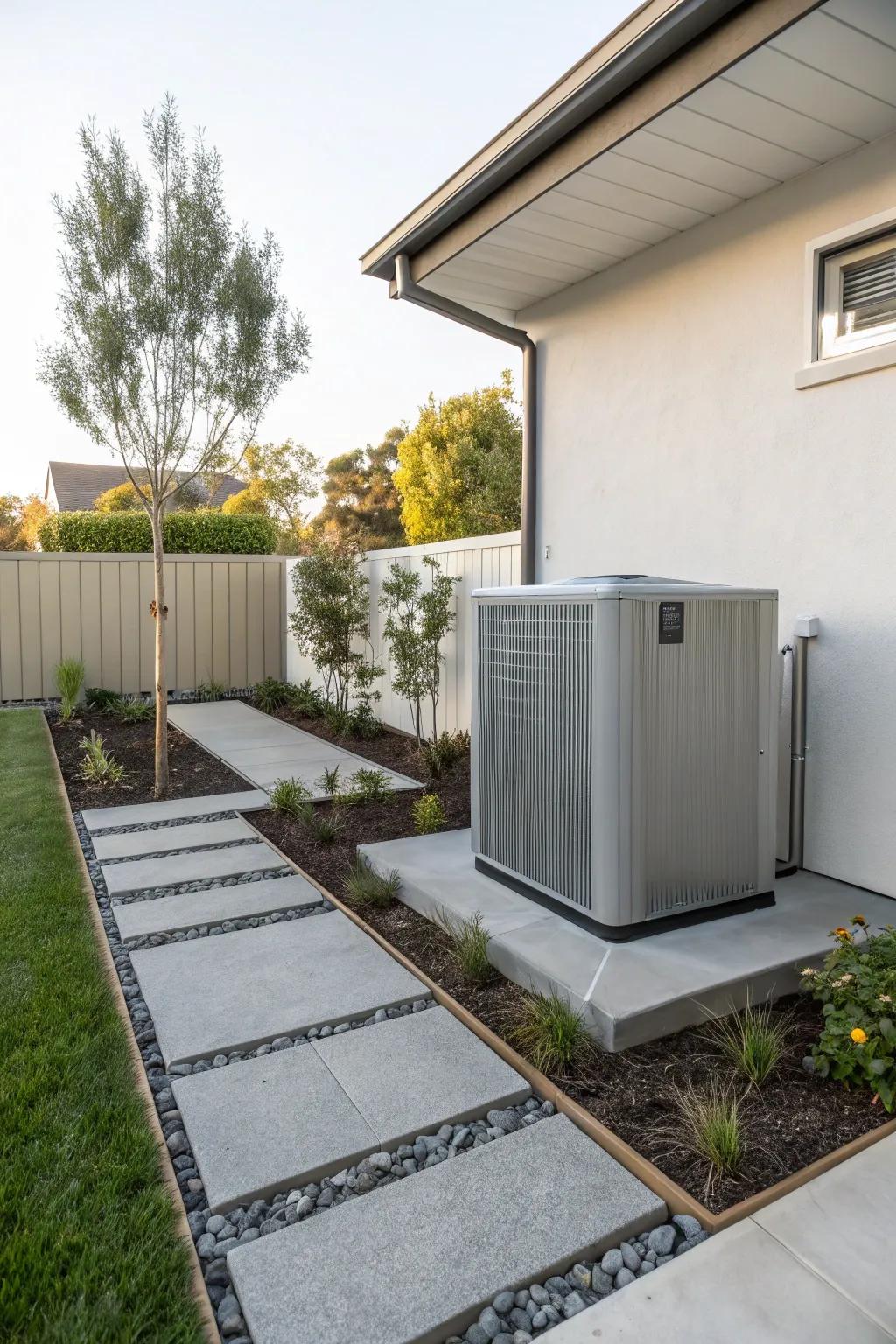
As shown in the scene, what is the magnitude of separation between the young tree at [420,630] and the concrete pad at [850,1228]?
4.22 meters

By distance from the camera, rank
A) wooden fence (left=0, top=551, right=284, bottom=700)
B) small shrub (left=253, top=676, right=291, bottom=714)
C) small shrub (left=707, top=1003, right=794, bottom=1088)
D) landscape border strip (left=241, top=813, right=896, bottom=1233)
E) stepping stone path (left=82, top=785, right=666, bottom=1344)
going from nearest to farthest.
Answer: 1. stepping stone path (left=82, top=785, right=666, bottom=1344)
2. landscape border strip (left=241, top=813, right=896, bottom=1233)
3. small shrub (left=707, top=1003, right=794, bottom=1088)
4. wooden fence (left=0, top=551, right=284, bottom=700)
5. small shrub (left=253, top=676, right=291, bottom=714)

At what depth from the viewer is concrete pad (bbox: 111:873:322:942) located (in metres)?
3.08

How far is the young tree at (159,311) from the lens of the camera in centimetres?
476

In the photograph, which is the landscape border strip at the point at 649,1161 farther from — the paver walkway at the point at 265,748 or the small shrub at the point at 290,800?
the paver walkway at the point at 265,748

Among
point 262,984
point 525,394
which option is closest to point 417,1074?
point 262,984

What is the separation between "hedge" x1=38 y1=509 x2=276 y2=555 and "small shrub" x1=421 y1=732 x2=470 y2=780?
517cm

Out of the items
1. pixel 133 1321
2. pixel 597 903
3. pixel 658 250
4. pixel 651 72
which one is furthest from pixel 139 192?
pixel 133 1321

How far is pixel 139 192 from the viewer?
15.7 feet

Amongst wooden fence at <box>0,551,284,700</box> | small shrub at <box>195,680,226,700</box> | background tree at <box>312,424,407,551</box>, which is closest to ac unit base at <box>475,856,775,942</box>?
small shrub at <box>195,680,226,700</box>

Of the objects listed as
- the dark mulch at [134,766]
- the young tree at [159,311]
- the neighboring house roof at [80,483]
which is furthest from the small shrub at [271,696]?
the neighboring house roof at [80,483]

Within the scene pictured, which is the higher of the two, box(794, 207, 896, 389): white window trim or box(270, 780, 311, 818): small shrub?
box(794, 207, 896, 389): white window trim

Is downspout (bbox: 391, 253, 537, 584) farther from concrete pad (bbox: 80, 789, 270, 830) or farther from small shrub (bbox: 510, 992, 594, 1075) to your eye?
small shrub (bbox: 510, 992, 594, 1075)

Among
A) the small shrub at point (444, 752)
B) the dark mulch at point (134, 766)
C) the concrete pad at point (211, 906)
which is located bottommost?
the concrete pad at point (211, 906)

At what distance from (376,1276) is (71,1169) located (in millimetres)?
694
